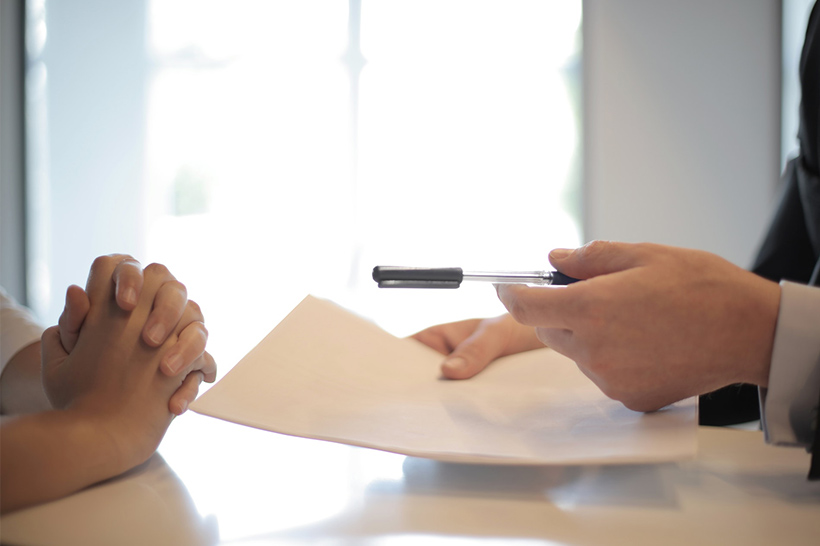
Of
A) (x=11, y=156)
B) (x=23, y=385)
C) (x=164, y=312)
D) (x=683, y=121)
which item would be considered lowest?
(x=23, y=385)

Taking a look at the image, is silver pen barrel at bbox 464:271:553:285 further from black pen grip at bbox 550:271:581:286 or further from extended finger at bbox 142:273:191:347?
extended finger at bbox 142:273:191:347

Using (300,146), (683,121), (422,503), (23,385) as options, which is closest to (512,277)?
(422,503)

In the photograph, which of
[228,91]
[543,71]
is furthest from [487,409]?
[228,91]

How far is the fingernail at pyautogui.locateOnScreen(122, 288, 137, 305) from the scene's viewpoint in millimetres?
390

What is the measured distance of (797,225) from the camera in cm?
72

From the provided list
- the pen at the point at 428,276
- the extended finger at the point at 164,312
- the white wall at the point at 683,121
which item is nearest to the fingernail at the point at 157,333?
the extended finger at the point at 164,312

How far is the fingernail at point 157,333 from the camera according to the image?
0.39 m

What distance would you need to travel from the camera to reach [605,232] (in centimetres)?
228

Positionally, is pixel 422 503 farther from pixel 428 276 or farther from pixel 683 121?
pixel 683 121

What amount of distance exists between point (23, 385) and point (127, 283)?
260 mm

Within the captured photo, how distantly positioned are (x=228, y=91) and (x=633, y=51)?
5.83 ft

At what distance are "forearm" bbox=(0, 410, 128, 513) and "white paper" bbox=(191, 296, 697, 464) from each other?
6 centimetres

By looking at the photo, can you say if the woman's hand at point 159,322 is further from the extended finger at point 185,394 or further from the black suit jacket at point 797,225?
the black suit jacket at point 797,225

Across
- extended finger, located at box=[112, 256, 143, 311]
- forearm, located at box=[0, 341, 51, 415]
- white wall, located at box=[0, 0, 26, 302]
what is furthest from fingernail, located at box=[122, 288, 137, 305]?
white wall, located at box=[0, 0, 26, 302]
